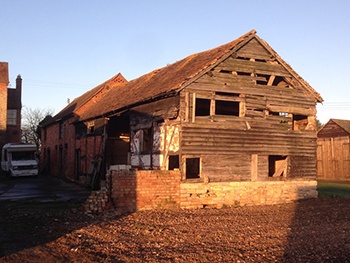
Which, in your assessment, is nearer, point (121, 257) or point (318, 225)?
point (121, 257)

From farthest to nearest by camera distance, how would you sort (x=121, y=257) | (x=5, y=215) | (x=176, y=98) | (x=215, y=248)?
1. (x=176, y=98)
2. (x=5, y=215)
3. (x=215, y=248)
4. (x=121, y=257)

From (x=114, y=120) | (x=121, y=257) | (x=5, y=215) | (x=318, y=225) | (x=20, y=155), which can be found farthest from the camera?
(x=20, y=155)

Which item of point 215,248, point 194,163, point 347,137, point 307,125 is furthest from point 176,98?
point 347,137

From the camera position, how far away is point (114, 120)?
910 inches

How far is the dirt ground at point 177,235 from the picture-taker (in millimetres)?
7504

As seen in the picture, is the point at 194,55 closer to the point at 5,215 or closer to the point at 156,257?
the point at 5,215

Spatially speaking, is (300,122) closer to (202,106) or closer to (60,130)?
(202,106)

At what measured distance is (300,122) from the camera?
18625 mm

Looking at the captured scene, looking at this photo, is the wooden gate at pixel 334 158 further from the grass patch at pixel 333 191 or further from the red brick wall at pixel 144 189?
the red brick wall at pixel 144 189

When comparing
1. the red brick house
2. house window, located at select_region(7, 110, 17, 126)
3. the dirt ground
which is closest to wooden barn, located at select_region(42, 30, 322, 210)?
the dirt ground

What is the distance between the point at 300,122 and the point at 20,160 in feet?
83.3

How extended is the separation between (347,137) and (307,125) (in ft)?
49.8

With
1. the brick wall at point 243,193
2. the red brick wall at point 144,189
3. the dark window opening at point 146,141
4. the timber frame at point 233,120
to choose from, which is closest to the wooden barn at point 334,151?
the timber frame at point 233,120

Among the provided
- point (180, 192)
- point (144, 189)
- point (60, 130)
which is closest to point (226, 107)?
point (180, 192)
